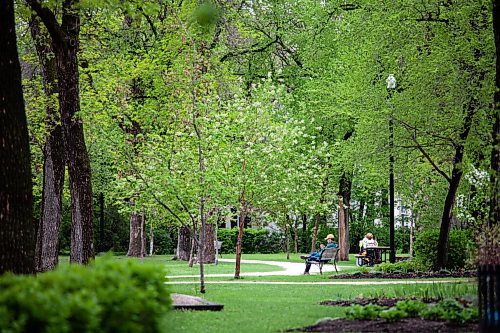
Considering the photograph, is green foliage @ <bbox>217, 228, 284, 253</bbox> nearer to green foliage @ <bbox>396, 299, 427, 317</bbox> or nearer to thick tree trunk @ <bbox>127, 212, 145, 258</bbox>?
thick tree trunk @ <bbox>127, 212, 145, 258</bbox>

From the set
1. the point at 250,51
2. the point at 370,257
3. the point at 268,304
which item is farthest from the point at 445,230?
the point at 250,51

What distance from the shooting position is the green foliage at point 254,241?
55281mm

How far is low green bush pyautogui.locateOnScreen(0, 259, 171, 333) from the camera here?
615 centimetres

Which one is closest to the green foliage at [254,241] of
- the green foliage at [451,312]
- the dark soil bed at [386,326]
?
the green foliage at [451,312]

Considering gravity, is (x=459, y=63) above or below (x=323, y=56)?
below

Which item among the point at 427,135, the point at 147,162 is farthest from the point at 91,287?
the point at 427,135

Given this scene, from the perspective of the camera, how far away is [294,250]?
55.6m

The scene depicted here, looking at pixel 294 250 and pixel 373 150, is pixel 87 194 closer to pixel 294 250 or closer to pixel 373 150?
pixel 373 150

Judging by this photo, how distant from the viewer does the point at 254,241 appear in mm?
55469

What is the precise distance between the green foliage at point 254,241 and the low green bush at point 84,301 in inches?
1859

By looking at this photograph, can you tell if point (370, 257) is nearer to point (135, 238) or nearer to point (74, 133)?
point (135, 238)

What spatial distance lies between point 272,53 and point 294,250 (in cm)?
1930

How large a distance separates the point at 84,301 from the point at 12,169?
4.39 m

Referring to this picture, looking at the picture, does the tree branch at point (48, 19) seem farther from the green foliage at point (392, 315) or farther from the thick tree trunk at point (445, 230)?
the thick tree trunk at point (445, 230)
